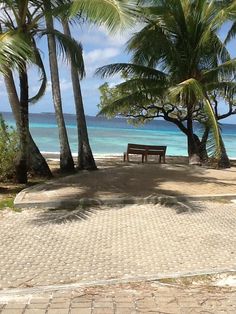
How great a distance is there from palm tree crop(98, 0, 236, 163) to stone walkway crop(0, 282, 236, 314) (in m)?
10.9

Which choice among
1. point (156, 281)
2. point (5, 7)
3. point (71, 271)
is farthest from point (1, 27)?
point (156, 281)

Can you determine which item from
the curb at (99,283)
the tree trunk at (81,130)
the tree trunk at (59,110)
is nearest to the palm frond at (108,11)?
the curb at (99,283)

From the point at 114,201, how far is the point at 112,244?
2.71 meters

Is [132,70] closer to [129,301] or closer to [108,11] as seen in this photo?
[108,11]

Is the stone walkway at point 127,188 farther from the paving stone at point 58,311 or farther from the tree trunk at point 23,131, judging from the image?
the paving stone at point 58,311

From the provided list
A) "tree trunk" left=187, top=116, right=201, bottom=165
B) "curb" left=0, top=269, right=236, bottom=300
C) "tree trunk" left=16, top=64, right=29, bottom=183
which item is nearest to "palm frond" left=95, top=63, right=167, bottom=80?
"tree trunk" left=187, top=116, right=201, bottom=165

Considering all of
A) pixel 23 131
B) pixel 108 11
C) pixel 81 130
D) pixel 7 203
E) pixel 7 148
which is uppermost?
pixel 108 11

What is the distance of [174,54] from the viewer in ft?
50.6

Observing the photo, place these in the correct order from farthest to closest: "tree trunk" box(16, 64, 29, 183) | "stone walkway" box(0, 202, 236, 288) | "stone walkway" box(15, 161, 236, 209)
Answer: "tree trunk" box(16, 64, 29, 183), "stone walkway" box(15, 161, 236, 209), "stone walkway" box(0, 202, 236, 288)

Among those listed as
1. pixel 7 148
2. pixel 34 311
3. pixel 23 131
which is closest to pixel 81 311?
pixel 34 311

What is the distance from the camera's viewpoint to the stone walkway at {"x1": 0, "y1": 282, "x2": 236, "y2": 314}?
3.96m

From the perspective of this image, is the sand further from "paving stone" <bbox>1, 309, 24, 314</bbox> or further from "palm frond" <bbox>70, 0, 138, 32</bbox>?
"paving stone" <bbox>1, 309, 24, 314</bbox>

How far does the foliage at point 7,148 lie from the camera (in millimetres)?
10570

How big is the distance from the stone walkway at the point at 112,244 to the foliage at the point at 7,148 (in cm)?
288
